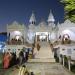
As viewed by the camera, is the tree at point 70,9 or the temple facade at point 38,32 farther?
the temple facade at point 38,32

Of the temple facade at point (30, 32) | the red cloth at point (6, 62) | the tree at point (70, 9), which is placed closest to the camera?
the tree at point (70, 9)

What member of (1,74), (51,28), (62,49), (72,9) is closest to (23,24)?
(51,28)

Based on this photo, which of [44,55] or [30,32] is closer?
[44,55]

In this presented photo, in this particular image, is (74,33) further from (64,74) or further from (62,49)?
(64,74)

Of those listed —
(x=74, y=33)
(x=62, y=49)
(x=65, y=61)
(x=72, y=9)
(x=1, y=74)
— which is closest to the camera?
(x=72, y=9)

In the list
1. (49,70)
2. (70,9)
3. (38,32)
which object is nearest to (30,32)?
(38,32)

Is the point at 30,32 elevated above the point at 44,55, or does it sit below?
above

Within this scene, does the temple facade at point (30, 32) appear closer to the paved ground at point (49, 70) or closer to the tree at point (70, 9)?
the paved ground at point (49, 70)

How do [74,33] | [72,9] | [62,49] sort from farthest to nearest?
1. [74,33]
2. [62,49]
3. [72,9]

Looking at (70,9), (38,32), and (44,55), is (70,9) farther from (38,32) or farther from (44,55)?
(38,32)

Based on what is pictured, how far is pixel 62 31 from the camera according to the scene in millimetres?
52781

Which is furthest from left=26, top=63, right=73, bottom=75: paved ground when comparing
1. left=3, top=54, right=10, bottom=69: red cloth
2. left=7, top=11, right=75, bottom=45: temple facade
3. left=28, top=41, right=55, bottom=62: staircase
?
left=7, top=11, right=75, bottom=45: temple facade

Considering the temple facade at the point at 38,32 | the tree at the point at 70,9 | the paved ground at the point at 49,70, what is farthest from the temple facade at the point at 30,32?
the tree at the point at 70,9

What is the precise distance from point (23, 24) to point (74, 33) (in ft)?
35.6
